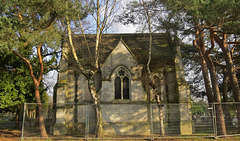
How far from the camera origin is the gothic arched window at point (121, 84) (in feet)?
57.6

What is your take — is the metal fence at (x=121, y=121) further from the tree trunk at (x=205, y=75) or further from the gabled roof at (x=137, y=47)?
the gabled roof at (x=137, y=47)

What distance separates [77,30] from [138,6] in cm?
504

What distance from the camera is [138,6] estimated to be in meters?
14.8

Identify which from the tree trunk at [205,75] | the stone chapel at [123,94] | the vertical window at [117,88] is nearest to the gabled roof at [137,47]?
the stone chapel at [123,94]

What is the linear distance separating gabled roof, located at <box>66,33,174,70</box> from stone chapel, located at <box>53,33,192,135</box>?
10cm

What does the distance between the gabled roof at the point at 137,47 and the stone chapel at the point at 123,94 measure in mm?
95

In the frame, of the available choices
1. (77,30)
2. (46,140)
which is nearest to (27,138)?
(46,140)

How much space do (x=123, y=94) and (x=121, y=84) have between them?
96 cm

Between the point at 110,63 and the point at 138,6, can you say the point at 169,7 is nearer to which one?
the point at 138,6

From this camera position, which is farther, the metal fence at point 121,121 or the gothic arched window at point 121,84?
the gothic arched window at point 121,84

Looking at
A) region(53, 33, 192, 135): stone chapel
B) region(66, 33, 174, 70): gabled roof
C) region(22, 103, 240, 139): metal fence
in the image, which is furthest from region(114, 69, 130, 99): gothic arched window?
region(66, 33, 174, 70): gabled roof

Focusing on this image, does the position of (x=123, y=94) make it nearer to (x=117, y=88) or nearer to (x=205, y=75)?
(x=117, y=88)

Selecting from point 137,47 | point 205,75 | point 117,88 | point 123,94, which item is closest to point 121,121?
point 123,94

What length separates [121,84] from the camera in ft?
57.6
